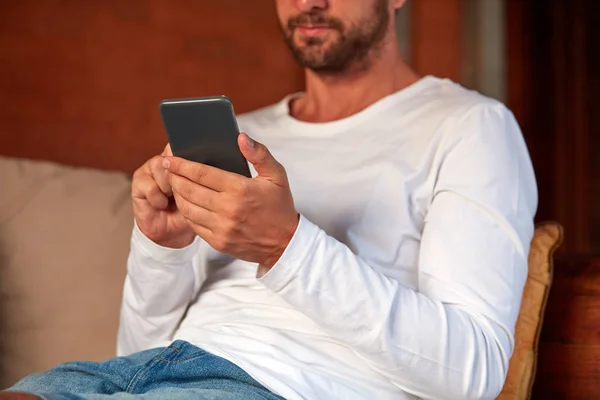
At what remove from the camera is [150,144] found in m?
1.94

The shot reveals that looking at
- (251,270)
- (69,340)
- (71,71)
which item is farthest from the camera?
(71,71)

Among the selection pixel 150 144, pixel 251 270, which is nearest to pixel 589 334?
pixel 251 270

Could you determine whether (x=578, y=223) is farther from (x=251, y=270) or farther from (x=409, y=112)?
(x=251, y=270)

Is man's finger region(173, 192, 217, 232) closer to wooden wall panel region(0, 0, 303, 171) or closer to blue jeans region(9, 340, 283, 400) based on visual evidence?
blue jeans region(9, 340, 283, 400)

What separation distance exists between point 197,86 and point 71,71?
320 mm

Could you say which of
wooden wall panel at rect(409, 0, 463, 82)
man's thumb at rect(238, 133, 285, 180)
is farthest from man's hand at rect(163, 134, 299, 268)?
wooden wall panel at rect(409, 0, 463, 82)

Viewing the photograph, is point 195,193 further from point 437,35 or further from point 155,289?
point 437,35

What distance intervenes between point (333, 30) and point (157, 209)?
0.42 meters

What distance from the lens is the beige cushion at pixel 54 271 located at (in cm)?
146

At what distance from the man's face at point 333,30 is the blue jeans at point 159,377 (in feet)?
1.77

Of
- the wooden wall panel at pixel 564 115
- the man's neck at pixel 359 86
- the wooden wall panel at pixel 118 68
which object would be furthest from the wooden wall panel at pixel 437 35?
the man's neck at pixel 359 86

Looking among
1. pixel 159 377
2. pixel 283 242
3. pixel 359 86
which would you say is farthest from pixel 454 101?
pixel 159 377

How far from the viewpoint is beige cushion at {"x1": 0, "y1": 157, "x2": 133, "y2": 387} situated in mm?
1460

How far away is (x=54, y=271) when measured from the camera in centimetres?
148
